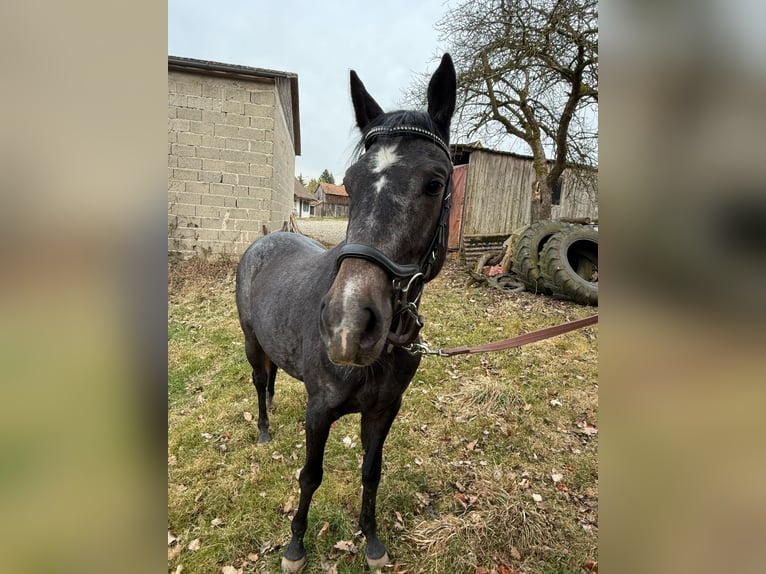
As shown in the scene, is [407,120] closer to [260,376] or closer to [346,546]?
[346,546]

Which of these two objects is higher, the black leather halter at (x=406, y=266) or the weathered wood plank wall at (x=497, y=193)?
the weathered wood plank wall at (x=497, y=193)

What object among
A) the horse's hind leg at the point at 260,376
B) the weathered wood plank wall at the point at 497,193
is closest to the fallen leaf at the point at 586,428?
the horse's hind leg at the point at 260,376

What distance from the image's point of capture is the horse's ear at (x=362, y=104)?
6.42ft

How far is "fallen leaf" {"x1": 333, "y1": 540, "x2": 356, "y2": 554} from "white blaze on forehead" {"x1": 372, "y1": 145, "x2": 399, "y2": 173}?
239cm

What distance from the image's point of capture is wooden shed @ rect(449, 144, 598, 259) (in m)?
11.7

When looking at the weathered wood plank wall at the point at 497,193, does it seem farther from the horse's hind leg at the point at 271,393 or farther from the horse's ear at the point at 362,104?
the horse's ear at the point at 362,104

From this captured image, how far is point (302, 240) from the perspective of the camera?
3.63 metres

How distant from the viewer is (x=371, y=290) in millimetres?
1318

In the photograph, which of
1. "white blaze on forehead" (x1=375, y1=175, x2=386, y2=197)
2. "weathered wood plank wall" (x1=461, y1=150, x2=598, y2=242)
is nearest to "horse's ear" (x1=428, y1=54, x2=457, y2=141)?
"white blaze on forehead" (x1=375, y1=175, x2=386, y2=197)
